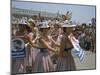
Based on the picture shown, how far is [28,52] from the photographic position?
221 centimetres

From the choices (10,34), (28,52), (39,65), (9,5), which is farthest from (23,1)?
(39,65)

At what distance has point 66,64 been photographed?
2348mm

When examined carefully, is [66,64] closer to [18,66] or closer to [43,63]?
[43,63]

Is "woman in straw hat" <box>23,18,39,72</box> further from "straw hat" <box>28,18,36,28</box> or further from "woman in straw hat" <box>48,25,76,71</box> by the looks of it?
"woman in straw hat" <box>48,25,76,71</box>

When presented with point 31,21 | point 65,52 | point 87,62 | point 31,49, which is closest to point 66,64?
point 65,52

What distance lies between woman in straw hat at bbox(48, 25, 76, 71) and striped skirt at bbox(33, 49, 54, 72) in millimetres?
97

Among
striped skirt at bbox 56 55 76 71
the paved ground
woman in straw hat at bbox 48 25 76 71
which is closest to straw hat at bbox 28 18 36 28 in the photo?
woman in straw hat at bbox 48 25 76 71

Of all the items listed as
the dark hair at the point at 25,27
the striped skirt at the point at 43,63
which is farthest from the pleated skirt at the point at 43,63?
the dark hair at the point at 25,27

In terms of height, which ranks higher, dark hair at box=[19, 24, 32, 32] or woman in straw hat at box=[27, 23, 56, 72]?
dark hair at box=[19, 24, 32, 32]

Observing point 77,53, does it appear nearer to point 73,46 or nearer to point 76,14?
point 73,46

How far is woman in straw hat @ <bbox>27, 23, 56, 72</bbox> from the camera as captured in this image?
2244mm

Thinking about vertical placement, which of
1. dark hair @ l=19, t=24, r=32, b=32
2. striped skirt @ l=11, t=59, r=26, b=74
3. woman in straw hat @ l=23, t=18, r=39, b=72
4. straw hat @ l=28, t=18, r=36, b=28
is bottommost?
striped skirt @ l=11, t=59, r=26, b=74

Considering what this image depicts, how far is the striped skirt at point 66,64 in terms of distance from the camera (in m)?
2.32

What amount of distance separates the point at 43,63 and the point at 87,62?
51 centimetres
